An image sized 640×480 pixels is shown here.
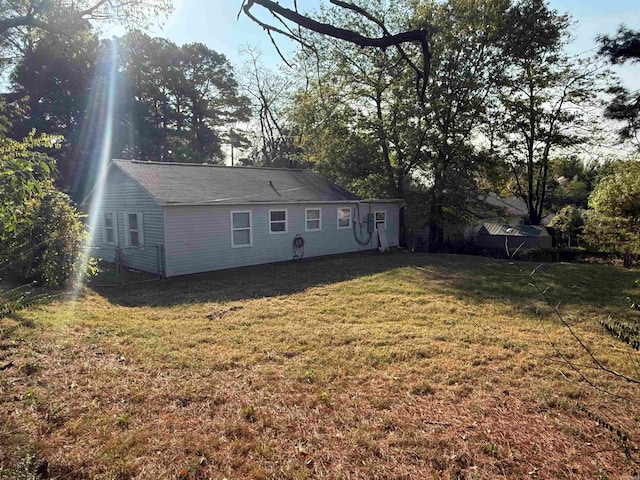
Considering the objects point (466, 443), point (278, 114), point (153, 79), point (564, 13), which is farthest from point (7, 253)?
point (153, 79)

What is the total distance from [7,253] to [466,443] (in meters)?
4.20

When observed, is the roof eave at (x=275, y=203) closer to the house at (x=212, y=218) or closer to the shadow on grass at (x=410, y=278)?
the house at (x=212, y=218)

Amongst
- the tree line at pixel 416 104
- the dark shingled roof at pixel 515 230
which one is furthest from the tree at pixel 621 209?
the dark shingled roof at pixel 515 230

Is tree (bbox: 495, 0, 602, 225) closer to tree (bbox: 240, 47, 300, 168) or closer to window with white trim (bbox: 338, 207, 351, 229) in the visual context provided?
window with white trim (bbox: 338, 207, 351, 229)

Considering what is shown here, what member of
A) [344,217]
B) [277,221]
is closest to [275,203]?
[277,221]

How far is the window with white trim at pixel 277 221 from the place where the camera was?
41.2ft

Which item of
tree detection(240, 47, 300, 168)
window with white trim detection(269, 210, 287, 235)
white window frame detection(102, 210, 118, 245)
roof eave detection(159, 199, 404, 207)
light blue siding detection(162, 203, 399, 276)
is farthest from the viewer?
tree detection(240, 47, 300, 168)

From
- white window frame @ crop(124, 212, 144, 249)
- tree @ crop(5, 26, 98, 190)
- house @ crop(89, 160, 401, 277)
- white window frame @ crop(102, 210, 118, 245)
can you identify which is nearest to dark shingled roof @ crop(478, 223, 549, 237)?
house @ crop(89, 160, 401, 277)

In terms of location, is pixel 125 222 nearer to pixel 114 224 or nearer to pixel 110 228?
pixel 114 224

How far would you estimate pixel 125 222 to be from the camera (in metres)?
11.9

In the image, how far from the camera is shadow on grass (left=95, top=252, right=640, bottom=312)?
8289 mm

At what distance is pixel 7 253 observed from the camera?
3.46 metres

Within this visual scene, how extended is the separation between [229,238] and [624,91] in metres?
13.4

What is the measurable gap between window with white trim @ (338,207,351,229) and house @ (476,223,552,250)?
28.4 feet
